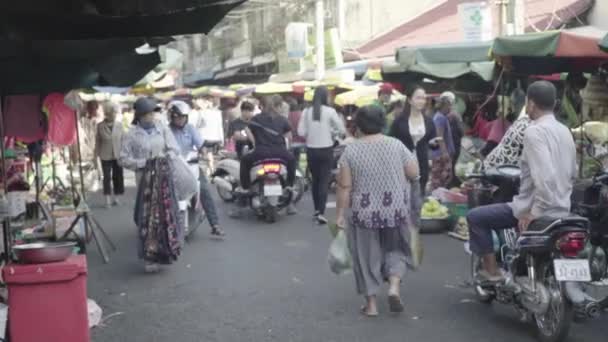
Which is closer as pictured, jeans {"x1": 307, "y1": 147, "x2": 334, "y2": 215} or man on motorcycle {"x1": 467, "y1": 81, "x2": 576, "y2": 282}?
man on motorcycle {"x1": 467, "y1": 81, "x2": 576, "y2": 282}

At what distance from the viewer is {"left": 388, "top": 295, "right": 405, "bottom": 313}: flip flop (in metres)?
6.56

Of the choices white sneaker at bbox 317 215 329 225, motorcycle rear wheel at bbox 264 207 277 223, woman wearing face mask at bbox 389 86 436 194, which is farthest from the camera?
motorcycle rear wheel at bbox 264 207 277 223

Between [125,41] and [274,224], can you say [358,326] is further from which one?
[274,224]

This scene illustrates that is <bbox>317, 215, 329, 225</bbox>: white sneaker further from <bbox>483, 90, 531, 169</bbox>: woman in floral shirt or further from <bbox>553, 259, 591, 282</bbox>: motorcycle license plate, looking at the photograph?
<bbox>553, 259, 591, 282</bbox>: motorcycle license plate

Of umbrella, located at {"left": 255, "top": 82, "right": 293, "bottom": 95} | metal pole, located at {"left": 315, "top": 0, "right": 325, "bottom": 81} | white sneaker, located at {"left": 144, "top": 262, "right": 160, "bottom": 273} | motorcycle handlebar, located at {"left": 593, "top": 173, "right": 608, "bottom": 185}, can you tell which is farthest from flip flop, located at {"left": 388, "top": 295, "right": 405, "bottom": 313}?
metal pole, located at {"left": 315, "top": 0, "right": 325, "bottom": 81}

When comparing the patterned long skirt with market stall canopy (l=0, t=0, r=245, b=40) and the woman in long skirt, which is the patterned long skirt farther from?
market stall canopy (l=0, t=0, r=245, b=40)

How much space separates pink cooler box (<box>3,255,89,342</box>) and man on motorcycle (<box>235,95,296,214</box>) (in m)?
6.62

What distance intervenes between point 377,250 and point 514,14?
358 inches

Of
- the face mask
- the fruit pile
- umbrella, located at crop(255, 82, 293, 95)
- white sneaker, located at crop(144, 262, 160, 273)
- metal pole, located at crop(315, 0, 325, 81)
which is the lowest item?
A: white sneaker, located at crop(144, 262, 160, 273)

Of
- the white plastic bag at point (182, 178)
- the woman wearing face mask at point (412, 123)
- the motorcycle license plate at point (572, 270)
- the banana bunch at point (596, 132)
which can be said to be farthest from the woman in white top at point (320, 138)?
the motorcycle license plate at point (572, 270)

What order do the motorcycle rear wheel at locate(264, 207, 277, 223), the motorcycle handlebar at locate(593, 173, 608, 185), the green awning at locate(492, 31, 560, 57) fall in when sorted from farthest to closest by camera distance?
1. the motorcycle rear wheel at locate(264, 207, 277, 223)
2. the green awning at locate(492, 31, 560, 57)
3. the motorcycle handlebar at locate(593, 173, 608, 185)

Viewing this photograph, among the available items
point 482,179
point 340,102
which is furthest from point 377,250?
point 340,102

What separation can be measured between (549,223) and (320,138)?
6.26 metres

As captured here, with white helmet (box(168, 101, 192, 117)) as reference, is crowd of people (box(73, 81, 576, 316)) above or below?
below
